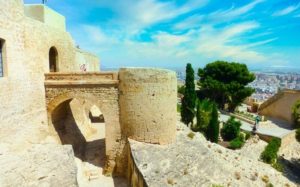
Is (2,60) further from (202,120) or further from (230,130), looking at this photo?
(230,130)

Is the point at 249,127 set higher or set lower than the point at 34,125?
lower

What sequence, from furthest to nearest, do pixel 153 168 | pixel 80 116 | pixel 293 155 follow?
pixel 293 155
pixel 80 116
pixel 153 168

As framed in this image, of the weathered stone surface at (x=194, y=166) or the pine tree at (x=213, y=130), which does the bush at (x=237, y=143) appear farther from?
the weathered stone surface at (x=194, y=166)

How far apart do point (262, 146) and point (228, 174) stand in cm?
884

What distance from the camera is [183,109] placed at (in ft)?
74.1

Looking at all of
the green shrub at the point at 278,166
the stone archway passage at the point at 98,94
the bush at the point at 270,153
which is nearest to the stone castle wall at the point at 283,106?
the bush at the point at 270,153

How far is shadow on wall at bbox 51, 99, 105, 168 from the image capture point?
44.4 feet

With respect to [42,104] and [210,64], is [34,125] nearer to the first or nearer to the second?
[42,104]

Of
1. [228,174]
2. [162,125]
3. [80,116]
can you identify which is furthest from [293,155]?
[80,116]

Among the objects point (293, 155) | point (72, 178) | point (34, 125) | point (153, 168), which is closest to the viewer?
point (72, 178)

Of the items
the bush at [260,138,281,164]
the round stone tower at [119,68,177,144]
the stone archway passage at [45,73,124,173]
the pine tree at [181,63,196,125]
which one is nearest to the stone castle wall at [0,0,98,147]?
the stone archway passage at [45,73,124,173]

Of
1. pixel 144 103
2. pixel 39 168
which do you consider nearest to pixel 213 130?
pixel 144 103

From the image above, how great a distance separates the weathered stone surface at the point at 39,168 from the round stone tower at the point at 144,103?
3880 mm

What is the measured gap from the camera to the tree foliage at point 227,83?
30.4m
